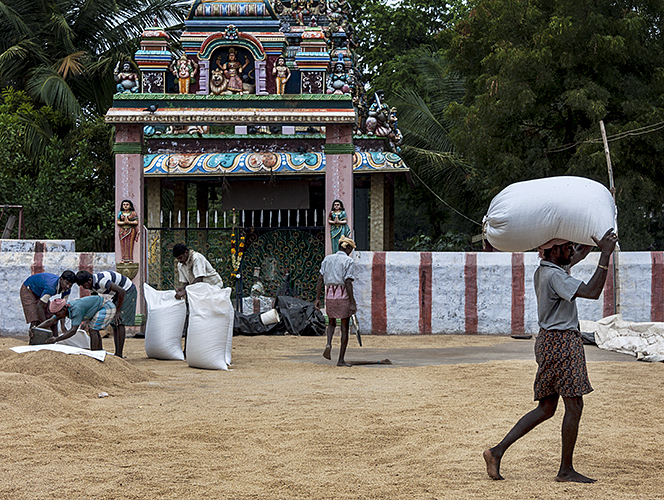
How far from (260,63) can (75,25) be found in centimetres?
1097

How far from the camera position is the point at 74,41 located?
23.7 m

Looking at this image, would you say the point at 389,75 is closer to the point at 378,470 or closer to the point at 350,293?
the point at 350,293

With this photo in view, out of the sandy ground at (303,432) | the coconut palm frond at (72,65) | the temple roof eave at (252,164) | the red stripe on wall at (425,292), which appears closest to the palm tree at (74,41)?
the coconut palm frond at (72,65)

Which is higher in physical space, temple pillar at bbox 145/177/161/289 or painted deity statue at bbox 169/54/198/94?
painted deity statue at bbox 169/54/198/94

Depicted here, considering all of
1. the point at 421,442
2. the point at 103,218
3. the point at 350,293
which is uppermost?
the point at 103,218

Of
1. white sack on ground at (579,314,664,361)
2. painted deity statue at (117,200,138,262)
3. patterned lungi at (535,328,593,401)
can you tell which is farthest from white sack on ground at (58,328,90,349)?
white sack on ground at (579,314,664,361)

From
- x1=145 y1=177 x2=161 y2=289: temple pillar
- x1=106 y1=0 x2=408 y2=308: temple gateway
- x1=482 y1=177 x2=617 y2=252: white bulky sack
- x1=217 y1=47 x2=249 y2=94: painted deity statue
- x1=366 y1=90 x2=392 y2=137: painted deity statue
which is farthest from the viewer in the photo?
x1=366 y1=90 x2=392 y2=137: painted deity statue

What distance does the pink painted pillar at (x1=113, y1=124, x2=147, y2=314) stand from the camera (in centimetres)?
1431

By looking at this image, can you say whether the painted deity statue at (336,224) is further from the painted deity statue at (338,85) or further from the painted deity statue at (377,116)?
the painted deity statue at (377,116)

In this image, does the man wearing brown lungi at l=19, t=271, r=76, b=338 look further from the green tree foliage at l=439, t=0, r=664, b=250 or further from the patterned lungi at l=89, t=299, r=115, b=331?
the green tree foliage at l=439, t=0, r=664, b=250

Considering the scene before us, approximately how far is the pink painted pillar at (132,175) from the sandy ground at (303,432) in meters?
5.01

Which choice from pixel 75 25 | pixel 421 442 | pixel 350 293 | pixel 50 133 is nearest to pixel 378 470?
pixel 421 442

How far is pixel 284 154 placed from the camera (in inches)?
730

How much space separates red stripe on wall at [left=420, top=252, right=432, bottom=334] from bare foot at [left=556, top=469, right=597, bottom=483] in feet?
32.8
